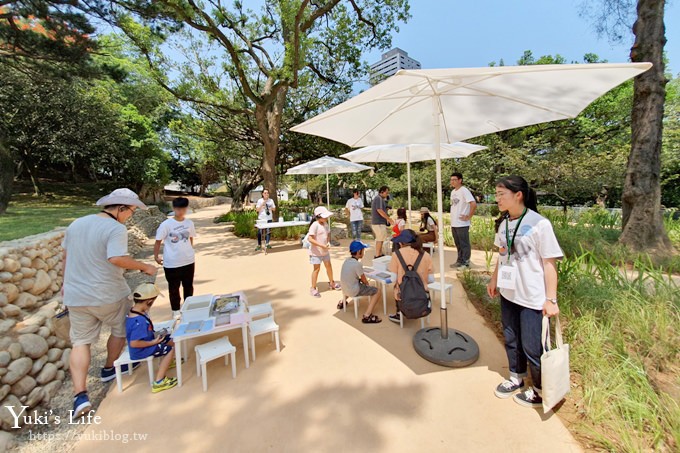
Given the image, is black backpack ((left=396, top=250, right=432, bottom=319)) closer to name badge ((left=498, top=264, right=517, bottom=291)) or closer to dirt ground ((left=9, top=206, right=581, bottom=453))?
dirt ground ((left=9, top=206, right=581, bottom=453))

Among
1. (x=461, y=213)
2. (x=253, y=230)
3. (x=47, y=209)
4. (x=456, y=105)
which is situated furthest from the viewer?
(x=253, y=230)

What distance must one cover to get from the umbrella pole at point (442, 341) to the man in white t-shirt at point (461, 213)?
2504mm

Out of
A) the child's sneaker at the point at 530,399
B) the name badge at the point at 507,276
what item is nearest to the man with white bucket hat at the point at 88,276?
the name badge at the point at 507,276

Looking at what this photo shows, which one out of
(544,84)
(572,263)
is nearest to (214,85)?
(544,84)

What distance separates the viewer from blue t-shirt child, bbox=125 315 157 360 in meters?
2.43

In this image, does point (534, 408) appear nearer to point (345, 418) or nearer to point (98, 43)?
point (345, 418)

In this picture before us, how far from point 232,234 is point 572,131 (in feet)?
64.7

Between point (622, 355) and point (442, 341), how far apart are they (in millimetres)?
1442

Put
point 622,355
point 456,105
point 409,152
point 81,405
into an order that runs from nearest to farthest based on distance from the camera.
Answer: point 81,405, point 622,355, point 456,105, point 409,152

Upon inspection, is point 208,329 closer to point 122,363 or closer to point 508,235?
point 122,363

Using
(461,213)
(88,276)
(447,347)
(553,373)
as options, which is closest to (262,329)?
(88,276)

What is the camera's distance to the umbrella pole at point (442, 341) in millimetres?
2621

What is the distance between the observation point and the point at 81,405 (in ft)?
7.29

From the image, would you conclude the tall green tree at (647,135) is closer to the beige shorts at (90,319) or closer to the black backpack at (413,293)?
the black backpack at (413,293)
